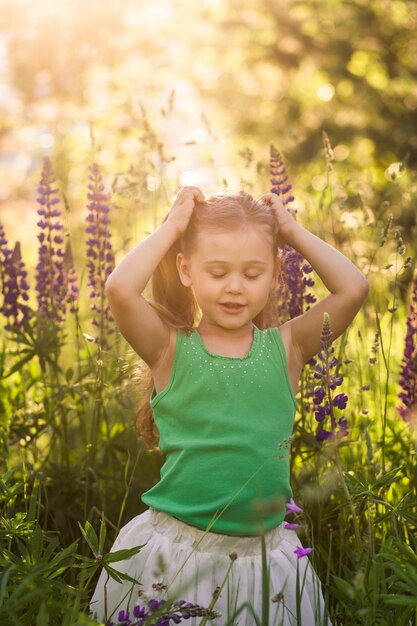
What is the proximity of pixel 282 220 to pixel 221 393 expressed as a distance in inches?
21.1

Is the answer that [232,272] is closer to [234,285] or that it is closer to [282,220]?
[234,285]

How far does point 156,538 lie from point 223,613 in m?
0.28

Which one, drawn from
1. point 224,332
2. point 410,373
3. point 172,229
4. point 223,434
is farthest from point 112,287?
point 410,373

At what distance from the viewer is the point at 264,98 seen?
37.5ft

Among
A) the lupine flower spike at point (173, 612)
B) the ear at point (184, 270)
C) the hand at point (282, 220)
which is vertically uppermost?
the hand at point (282, 220)

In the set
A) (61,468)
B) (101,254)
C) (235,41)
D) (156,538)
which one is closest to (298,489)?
(156,538)

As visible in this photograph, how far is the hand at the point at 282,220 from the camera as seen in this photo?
2412 millimetres

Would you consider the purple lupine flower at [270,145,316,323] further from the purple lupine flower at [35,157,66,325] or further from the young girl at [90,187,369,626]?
the purple lupine flower at [35,157,66,325]

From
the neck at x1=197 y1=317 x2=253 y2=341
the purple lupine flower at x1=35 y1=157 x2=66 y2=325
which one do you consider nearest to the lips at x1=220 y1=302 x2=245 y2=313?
the neck at x1=197 y1=317 x2=253 y2=341

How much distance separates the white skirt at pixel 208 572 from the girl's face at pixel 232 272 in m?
0.58

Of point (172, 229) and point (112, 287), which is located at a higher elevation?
point (172, 229)

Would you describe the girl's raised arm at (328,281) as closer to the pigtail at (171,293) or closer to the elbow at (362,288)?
the elbow at (362,288)

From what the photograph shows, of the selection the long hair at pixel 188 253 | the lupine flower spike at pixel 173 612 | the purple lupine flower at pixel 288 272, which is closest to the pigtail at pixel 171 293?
the long hair at pixel 188 253

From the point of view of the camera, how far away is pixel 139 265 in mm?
2273
